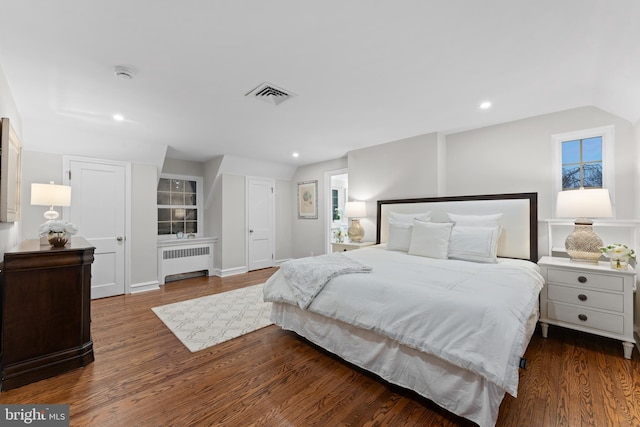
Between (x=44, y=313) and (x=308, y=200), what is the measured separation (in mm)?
4549

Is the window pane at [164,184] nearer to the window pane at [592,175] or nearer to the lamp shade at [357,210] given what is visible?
the lamp shade at [357,210]

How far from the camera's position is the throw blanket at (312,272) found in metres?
2.29

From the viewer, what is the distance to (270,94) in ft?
8.59

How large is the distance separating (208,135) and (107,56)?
1.93m

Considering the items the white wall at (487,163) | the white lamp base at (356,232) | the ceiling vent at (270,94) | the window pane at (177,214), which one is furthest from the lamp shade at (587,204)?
the window pane at (177,214)

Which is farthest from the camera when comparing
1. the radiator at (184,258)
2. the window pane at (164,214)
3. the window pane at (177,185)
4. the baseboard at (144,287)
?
the window pane at (177,185)

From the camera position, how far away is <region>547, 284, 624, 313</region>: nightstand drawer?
2.30 m

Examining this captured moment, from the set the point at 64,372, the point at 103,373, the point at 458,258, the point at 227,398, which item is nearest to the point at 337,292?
the point at 227,398

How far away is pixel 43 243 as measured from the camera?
239 centimetres

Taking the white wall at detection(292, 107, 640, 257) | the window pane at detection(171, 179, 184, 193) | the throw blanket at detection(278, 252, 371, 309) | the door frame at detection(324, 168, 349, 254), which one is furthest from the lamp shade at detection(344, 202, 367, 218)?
the window pane at detection(171, 179, 184, 193)

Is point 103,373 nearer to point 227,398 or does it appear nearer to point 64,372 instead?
point 64,372

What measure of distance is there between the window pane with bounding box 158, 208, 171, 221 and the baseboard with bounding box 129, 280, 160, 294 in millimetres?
1353

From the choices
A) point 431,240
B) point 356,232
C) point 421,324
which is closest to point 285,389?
point 421,324

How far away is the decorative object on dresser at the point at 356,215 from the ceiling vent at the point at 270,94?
7.64 ft
